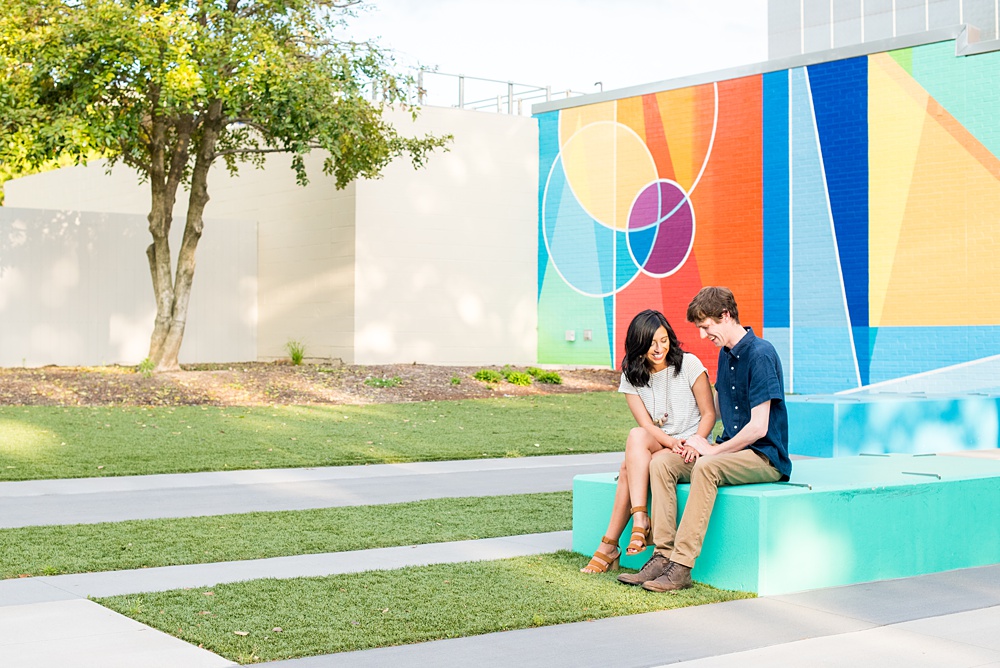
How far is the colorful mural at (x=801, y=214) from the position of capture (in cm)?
1866

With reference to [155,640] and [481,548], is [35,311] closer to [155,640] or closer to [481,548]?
[481,548]

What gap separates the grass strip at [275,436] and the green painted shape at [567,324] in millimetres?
6476

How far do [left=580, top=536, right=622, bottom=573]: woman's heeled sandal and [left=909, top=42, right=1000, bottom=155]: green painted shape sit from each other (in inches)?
577

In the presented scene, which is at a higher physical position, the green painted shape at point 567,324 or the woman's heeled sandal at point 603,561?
the green painted shape at point 567,324

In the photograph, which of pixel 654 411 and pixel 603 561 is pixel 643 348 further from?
pixel 603 561

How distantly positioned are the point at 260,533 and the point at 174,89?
10.3 metres

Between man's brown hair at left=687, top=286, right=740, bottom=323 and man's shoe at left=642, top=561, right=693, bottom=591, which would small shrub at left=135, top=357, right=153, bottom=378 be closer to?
man's brown hair at left=687, top=286, right=740, bottom=323

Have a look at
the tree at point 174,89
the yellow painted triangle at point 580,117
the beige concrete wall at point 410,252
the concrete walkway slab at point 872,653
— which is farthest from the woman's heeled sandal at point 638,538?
the yellow painted triangle at point 580,117

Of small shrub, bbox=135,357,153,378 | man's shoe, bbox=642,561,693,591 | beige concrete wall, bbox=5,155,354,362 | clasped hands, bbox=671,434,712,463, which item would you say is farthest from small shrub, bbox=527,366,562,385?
man's shoe, bbox=642,561,693,591

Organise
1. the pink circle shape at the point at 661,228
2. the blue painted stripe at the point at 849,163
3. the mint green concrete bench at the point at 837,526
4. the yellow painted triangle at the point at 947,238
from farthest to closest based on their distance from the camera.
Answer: the pink circle shape at the point at 661,228
the blue painted stripe at the point at 849,163
the yellow painted triangle at the point at 947,238
the mint green concrete bench at the point at 837,526

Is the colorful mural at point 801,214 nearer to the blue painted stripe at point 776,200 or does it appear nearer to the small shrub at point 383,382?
the blue painted stripe at point 776,200

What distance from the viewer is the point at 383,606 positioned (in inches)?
213

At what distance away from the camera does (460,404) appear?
1736 cm

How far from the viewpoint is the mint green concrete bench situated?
5895mm
